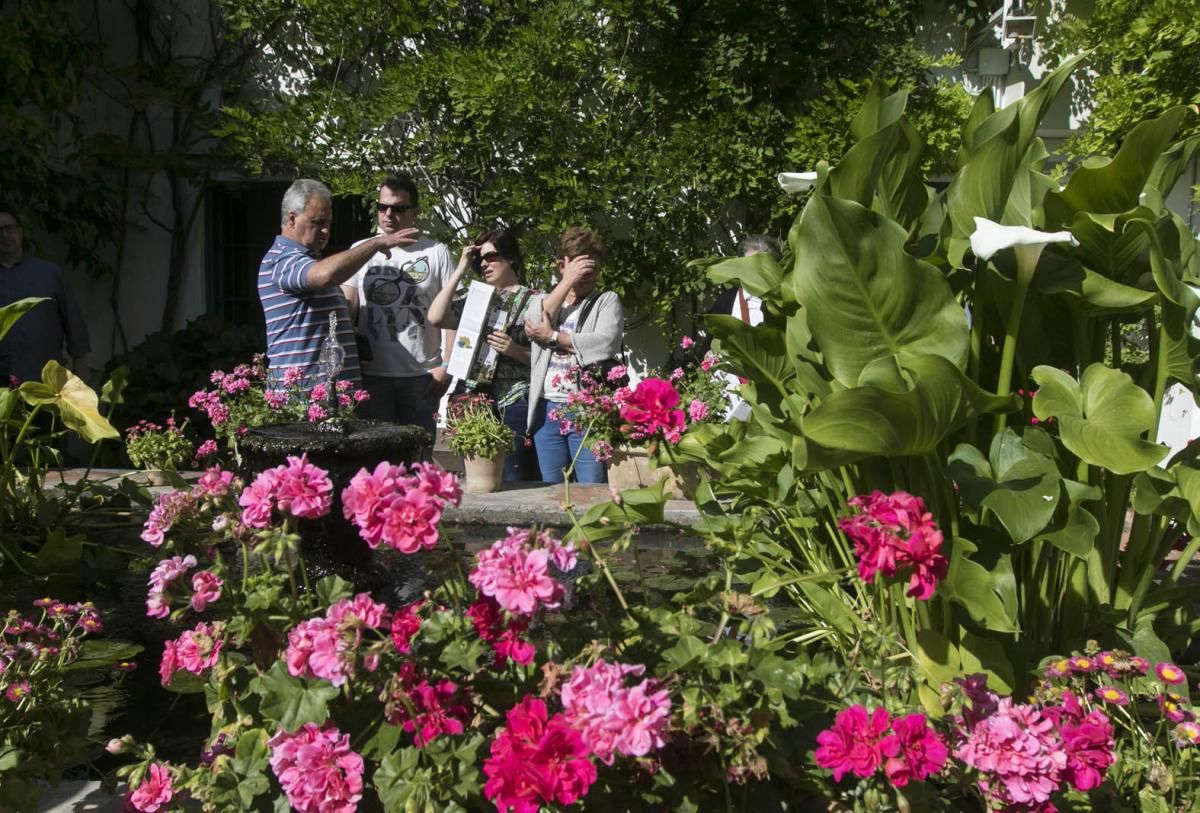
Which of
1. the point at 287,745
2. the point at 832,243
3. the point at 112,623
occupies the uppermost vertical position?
the point at 832,243

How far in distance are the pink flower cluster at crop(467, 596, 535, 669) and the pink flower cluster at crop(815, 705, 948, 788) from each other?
43 cm

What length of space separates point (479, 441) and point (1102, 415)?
3.09 m

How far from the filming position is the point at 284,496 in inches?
66.3

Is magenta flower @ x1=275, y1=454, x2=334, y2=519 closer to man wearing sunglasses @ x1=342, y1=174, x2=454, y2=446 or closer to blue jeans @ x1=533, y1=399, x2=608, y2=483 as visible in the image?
man wearing sunglasses @ x1=342, y1=174, x2=454, y2=446

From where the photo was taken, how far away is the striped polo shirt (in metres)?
4.27

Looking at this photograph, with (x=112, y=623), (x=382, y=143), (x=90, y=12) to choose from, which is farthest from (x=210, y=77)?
(x=112, y=623)

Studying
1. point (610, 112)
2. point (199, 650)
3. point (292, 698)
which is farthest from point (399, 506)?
point (610, 112)

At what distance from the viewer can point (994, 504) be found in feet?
6.63

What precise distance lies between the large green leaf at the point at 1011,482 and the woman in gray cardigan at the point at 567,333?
2825mm

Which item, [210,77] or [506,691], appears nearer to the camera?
[506,691]

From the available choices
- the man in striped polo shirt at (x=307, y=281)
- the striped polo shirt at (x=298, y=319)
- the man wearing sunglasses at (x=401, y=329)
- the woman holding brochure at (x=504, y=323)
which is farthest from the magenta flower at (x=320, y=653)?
the woman holding brochure at (x=504, y=323)

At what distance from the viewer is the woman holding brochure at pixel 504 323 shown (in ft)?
16.2

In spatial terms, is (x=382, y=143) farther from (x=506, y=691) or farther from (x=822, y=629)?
(x=506, y=691)

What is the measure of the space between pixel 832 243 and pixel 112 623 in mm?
2464
